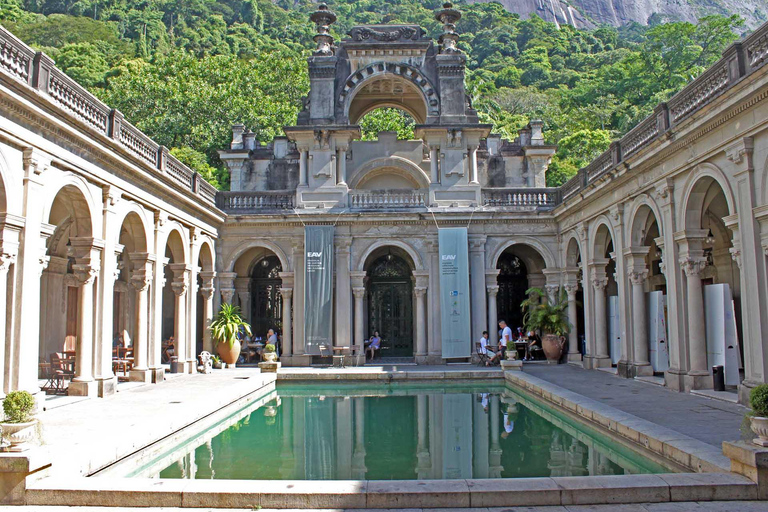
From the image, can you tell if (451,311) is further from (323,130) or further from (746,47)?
(746,47)

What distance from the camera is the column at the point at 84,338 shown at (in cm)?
1345

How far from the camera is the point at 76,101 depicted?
12.6 m

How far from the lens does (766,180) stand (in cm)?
1082

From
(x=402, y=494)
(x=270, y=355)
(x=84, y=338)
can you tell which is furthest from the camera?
(x=270, y=355)

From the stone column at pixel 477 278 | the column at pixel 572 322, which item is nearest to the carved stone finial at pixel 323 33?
the stone column at pixel 477 278

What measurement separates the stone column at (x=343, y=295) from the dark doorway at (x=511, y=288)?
6384 mm

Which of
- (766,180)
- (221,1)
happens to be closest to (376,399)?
(766,180)

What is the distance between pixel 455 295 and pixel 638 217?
7.62 m

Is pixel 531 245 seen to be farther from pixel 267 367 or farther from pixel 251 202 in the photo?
pixel 267 367

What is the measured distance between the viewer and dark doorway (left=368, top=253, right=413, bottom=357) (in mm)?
25203

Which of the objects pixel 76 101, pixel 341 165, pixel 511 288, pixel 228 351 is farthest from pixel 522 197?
pixel 76 101

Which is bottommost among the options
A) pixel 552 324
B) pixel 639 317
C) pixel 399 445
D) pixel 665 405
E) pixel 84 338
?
pixel 399 445

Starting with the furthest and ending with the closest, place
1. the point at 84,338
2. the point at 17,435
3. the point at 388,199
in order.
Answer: the point at 388,199 → the point at 84,338 → the point at 17,435

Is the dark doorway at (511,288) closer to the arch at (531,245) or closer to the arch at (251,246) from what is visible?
the arch at (531,245)
